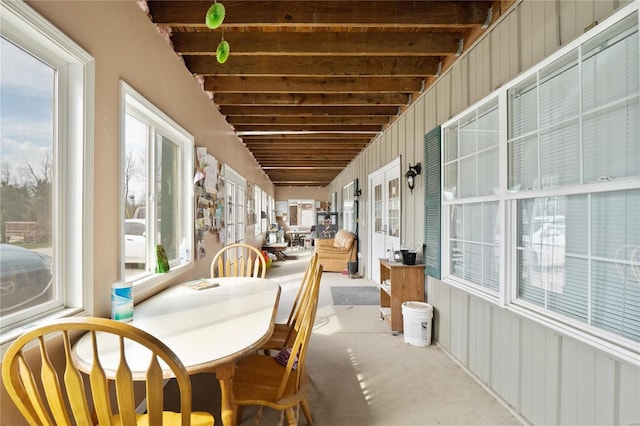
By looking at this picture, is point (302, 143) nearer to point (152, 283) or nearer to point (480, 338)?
point (152, 283)

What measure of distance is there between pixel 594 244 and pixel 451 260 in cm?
136

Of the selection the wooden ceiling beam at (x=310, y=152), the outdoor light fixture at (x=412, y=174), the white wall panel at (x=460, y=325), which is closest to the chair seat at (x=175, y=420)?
the white wall panel at (x=460, y=325)

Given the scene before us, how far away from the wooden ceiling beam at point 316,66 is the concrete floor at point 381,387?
8.56 feet

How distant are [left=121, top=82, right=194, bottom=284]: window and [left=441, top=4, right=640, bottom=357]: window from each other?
2.37 metres

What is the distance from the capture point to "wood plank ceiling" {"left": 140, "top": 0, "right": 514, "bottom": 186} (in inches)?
88.1

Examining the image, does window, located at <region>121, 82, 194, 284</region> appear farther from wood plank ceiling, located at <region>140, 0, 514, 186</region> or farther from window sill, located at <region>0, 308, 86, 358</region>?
wood plank ceiling, located at <region>140, 0, 514, 186</region>

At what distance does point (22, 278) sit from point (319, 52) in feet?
7.93

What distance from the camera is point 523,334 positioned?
73.2 inches

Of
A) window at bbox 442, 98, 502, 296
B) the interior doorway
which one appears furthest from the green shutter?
the interior doorway

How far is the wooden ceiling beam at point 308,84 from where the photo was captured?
10.9 feet

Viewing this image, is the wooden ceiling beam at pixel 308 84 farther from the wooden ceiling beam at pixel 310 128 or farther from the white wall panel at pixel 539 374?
the white wall panel at pixel 539 374

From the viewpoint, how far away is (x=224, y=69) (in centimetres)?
293

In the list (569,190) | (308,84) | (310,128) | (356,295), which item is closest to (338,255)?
(356,295)

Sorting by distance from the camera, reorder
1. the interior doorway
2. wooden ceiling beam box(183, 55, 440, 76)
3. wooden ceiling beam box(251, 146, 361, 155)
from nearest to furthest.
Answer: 1. wooden ceiling beam box(183, 55, 440, 76)
2. the interior doorway
3. wooden ceiling beam box(251, 146, 361, 155)
